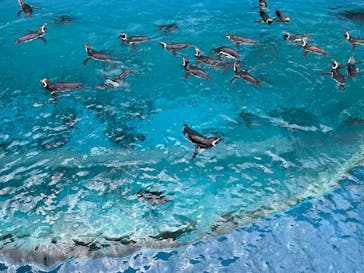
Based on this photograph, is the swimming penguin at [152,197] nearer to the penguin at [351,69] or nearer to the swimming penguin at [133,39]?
the swimming penguin at [133,39]

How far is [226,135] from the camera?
26.8 ft

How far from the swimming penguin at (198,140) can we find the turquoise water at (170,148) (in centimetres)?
32

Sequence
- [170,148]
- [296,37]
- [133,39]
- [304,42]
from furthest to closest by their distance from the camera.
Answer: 1. [133,39]
2. [296,37]
3. [304,42]
4. [170,148]

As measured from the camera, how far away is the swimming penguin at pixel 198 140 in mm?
7266

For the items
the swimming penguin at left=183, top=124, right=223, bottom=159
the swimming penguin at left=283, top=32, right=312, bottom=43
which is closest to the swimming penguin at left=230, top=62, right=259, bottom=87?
the swimming penguin at left=283, top=32, right=312, bottom=43

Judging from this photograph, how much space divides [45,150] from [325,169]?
5225 millimetres

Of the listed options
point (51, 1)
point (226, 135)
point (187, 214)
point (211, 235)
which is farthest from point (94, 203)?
point (51, 1)

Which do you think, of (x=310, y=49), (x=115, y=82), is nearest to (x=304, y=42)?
(x=310, y=49)

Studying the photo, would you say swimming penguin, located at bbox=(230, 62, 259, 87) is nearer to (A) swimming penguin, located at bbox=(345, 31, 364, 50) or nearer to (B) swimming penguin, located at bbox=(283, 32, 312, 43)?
(B) swimming penguin, located at bbox=(283, 32, 312, 43)

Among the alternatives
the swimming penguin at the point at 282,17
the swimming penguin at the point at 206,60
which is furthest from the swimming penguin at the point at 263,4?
the swimming penguin at the point at 206,60

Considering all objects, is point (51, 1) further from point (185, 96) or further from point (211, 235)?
point (211, 235)

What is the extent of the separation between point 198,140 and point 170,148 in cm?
72

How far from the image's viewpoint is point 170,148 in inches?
313

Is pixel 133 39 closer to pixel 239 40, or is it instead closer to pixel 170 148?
pixel 239 40
